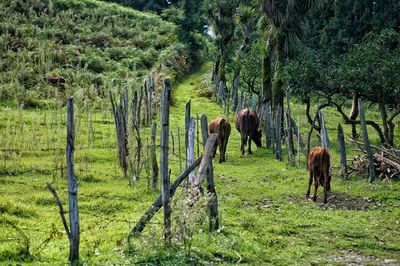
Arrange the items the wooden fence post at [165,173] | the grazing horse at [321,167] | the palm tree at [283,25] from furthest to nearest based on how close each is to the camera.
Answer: the palm tree at [283,25], the grazing horse at [321,167], the wooden fence post at [165,173]

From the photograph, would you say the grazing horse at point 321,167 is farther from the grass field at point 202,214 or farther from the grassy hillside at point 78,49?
the grassy hillside at point 78,49

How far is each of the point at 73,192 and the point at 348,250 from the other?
4.84m

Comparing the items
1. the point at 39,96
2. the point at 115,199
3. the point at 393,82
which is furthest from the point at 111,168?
the point at 39,96

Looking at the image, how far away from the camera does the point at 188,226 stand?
871cm

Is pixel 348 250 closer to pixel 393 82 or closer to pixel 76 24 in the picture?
pixel 393 82

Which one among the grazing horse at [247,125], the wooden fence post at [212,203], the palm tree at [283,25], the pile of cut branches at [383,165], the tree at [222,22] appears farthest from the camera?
the tree at [222,22]

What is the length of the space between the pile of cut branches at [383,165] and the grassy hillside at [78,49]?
12.5 metres

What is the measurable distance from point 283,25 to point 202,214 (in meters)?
16.3

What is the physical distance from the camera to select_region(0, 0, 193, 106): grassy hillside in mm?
29141

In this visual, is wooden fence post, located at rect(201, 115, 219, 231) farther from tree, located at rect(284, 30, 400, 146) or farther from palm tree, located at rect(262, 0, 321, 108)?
palm tree, located at rect(262, 0, 321, 108)

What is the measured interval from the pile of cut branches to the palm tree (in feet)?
23.9

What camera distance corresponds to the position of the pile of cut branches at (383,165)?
15695 mm

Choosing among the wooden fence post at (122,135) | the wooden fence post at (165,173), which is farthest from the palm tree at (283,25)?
the wooden fence post at (165,173)

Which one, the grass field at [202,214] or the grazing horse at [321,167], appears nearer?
the grass field at [202,214]
